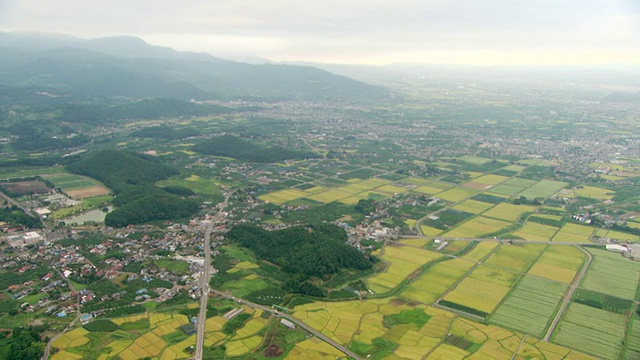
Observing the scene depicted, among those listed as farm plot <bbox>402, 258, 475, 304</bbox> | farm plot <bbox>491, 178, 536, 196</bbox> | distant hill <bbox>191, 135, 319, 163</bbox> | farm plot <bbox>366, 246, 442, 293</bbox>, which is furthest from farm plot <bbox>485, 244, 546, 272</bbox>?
distant hill <bbox>191, 135, 319, 163</bbox>

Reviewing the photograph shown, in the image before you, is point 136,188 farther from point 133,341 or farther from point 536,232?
point 536,232

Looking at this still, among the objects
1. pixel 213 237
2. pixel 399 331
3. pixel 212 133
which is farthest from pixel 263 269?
pixel 212 133

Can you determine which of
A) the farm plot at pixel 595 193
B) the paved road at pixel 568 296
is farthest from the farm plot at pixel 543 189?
the paved road at pixel 568 296

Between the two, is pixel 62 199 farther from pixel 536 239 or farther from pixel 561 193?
pixel 561 193

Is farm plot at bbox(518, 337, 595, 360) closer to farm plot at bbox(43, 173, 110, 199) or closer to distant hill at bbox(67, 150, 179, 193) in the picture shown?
distant hill at bbox(67, 150, 179, 193)

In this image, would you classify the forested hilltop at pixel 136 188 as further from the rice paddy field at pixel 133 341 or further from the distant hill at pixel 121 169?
the rice paddy field at pixel 133 341

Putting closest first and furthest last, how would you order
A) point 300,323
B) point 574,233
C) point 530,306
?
point 300,323 < point 530,306 < point 574,233

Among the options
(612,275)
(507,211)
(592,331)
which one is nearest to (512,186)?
(507,211)
